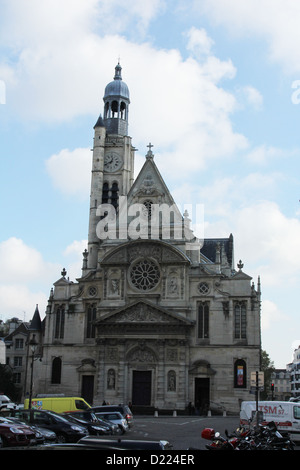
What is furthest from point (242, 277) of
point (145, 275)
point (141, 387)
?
point (141, 387)

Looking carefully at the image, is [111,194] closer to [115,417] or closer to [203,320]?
[203,320]

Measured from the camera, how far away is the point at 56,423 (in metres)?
21.3

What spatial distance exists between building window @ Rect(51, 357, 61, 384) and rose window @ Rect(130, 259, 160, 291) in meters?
8.96

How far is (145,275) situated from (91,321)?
5.81 meters

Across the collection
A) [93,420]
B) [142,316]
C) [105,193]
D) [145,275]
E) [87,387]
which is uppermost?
[105,193]

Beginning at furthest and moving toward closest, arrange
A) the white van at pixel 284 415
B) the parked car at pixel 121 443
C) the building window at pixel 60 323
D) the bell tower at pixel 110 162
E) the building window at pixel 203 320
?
the bell tower at pixel 110 162 < the building window at pixel 60 323 < the building window at pixel 203 320 < the white van at pixel 284 415 < the parked car at pixel 121 443

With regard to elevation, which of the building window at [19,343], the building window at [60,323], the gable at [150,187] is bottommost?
the building window at [19,343]

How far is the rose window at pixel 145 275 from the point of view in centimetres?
4700

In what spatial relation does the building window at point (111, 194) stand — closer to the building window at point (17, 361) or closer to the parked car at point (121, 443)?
the building window at point (17, 361)

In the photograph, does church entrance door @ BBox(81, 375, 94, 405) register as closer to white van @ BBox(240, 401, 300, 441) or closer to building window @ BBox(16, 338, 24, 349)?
building window @ BBox(16, 338, 24, 349)

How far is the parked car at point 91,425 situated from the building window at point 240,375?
882 inches

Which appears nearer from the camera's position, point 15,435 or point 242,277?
point 15,435

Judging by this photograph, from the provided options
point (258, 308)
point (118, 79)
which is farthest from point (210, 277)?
point (118, 79)

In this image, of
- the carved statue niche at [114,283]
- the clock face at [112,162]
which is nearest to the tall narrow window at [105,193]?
the clock face at [112,162]
